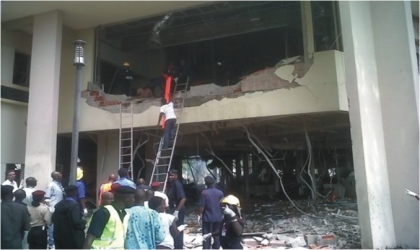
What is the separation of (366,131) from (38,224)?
551 cm

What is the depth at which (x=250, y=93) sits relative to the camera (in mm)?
8875

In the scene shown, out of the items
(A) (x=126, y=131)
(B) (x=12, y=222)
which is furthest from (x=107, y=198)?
(A) (x=126, y=131)

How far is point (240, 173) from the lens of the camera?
19.2 meters

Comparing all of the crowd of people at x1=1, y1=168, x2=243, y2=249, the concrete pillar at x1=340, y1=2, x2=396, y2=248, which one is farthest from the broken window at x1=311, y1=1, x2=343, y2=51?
the crowd of people at x1=1, y1=168, x2=243, y2=249

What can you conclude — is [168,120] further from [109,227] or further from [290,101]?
[109,227]

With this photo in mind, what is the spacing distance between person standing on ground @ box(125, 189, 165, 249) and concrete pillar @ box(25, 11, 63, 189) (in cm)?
641

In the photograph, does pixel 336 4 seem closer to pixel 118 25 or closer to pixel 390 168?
pixel 390 168

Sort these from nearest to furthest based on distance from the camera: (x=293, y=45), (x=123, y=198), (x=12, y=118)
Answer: (x=123, y=198)
(x=12, y=118)
(x=293, y=45)

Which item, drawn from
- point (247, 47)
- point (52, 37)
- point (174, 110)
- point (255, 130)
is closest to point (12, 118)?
point (52, 37)

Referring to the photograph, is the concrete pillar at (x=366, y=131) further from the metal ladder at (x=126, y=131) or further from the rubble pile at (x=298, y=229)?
the metal ladder at (x=126, y=131)

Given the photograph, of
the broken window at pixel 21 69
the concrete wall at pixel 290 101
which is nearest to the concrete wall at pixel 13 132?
the broken window at pixel 21 69

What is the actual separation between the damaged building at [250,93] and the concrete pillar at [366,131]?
0.02 m

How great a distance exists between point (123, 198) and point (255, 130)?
847 centimetres

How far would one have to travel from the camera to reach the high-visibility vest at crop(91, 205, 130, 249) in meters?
3.51
